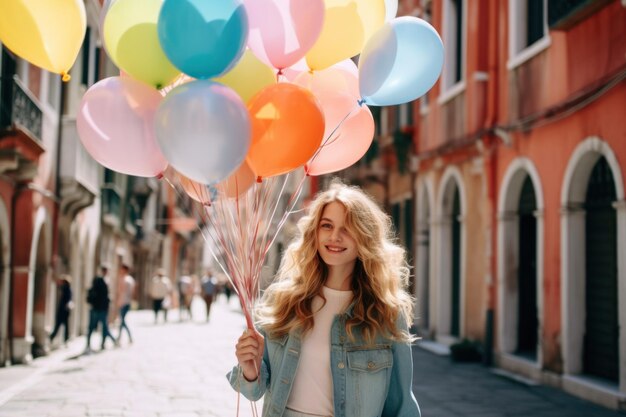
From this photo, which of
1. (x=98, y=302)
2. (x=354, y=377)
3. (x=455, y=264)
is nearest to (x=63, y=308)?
(x=98, y=302)

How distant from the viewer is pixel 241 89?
3.66 m

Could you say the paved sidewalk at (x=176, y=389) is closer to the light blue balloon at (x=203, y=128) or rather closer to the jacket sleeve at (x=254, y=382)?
the jacket sleeve at (x=254, y=382)

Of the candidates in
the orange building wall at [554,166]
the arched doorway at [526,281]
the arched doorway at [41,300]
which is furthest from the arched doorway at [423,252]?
the arched doorway at [41,300]

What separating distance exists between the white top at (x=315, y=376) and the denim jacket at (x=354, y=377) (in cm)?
3

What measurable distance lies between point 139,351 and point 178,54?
1149 centimetres

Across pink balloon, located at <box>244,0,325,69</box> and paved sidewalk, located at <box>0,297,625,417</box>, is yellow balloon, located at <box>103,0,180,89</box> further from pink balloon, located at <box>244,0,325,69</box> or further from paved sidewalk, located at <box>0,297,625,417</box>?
paved sidewalk, located at <box>0,297,625,417</box>

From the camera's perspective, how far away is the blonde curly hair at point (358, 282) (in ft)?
10.5

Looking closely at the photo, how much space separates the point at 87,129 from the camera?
12.1ft

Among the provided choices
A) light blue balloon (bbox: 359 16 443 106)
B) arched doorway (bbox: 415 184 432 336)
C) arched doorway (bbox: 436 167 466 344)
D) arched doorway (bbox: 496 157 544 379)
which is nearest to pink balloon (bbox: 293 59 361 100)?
light blue balloon (bbox: 359 16 443 106)

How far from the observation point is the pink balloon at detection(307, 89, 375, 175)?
4.04 meters

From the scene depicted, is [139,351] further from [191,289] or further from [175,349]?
[191,289]

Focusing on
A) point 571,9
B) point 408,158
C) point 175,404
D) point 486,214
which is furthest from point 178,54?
point 408,158

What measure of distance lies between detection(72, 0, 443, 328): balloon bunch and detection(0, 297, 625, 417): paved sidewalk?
181 inches

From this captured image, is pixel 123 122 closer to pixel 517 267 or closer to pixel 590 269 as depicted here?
pixel 590 269
